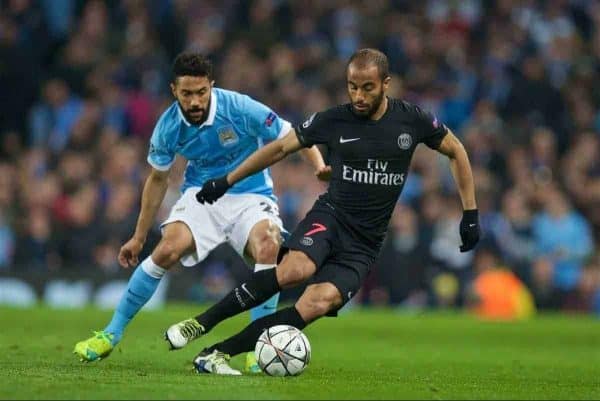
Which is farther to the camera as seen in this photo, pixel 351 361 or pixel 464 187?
pixel 351 361

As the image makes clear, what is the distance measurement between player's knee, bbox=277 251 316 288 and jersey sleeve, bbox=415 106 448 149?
127cm

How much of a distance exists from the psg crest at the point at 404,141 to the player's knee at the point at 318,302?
1.14 meters

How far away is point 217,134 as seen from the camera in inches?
416

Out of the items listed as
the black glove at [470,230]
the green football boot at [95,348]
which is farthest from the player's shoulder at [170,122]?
the black glove at [470,230]

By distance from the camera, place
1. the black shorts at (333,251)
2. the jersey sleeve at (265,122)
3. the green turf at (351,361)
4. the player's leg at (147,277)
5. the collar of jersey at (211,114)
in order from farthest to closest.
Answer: the jersey sleeve at (265,122), the collar of jersey at (211,114), the player's leg at (147,277), the black shorts at (333,251), the green turf at (351,361)

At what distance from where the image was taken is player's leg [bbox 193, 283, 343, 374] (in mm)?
9227

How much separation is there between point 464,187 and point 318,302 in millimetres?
1504

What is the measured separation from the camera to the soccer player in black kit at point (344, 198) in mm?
9305

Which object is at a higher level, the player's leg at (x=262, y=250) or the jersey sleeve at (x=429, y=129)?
the jersey sleeve at (x=429, y=129)

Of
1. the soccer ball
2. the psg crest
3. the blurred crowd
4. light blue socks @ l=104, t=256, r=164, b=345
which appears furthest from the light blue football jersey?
the blurred crowd

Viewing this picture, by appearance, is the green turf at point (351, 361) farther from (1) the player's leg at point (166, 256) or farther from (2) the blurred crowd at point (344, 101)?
(2) the blurred crowd at point (344, 101)

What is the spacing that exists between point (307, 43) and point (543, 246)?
514cm

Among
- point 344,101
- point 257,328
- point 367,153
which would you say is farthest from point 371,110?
point 344,101

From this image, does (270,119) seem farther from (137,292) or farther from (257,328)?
(257,328)
